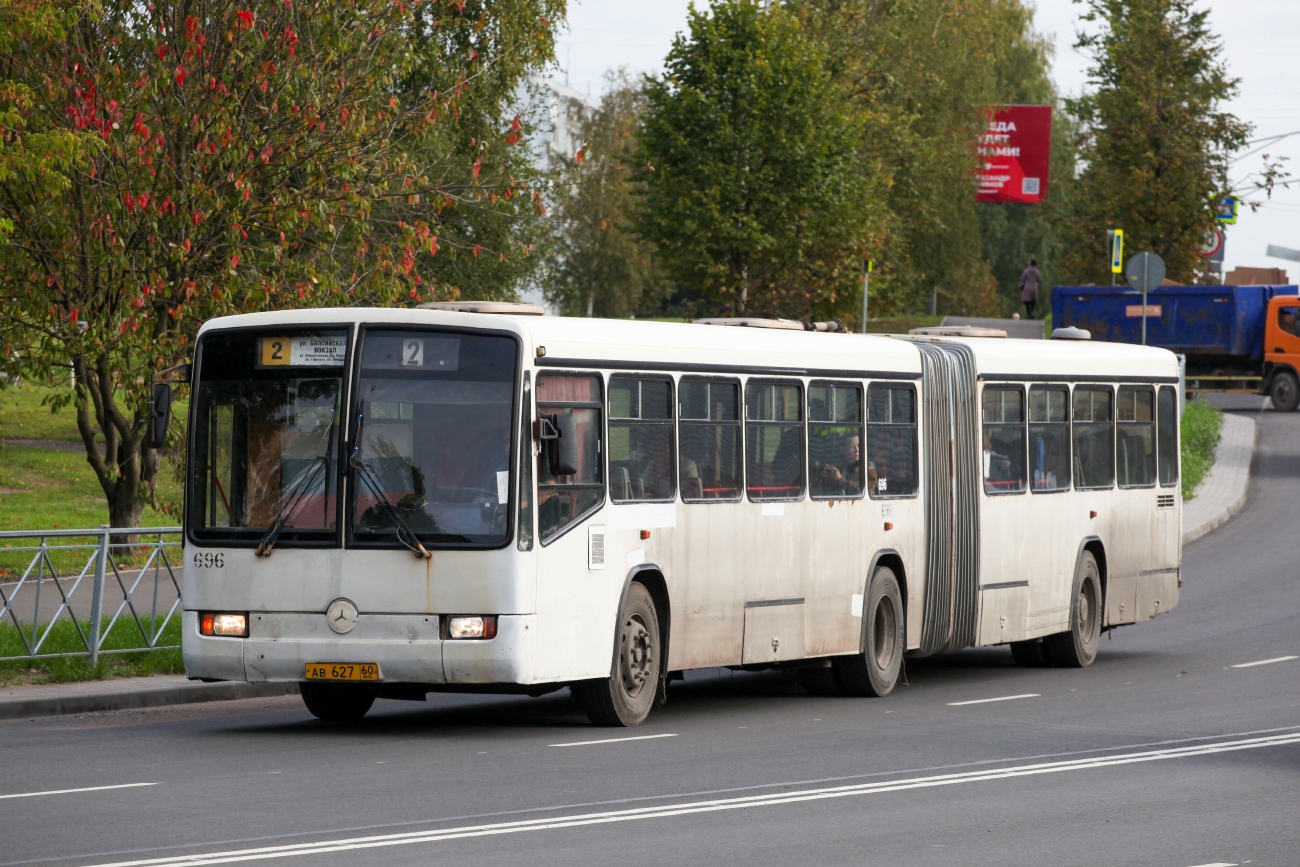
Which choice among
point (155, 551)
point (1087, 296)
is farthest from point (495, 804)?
point (1087, 296)

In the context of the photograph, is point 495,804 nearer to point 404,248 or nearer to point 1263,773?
point 1263,773

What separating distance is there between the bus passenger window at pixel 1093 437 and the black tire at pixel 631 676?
22.5 ft

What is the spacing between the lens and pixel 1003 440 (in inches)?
722

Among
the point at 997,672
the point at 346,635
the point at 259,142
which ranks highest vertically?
the point at 259,142

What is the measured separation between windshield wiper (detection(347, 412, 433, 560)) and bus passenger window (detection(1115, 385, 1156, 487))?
9517 mm

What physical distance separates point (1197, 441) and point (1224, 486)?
3953mm

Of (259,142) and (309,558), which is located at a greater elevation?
(259,142)

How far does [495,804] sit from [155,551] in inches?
263

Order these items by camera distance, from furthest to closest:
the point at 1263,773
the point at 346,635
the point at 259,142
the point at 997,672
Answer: the point at 259,142 → the point at 997,672 → the point at 346,635 → the point at 1263,773

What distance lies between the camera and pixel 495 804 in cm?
994

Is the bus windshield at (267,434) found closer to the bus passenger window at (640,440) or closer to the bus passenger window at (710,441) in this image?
the bus passenger window at (640,440)

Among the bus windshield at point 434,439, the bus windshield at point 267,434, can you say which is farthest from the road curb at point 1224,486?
the bus windshield at point 267,434

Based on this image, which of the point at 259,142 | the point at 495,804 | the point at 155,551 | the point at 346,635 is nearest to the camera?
the point at 495,804

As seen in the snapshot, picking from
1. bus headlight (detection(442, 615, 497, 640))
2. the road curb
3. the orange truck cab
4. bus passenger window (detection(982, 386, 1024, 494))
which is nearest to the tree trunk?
bus passenger window (detection(982, 386, 1024, 494))
